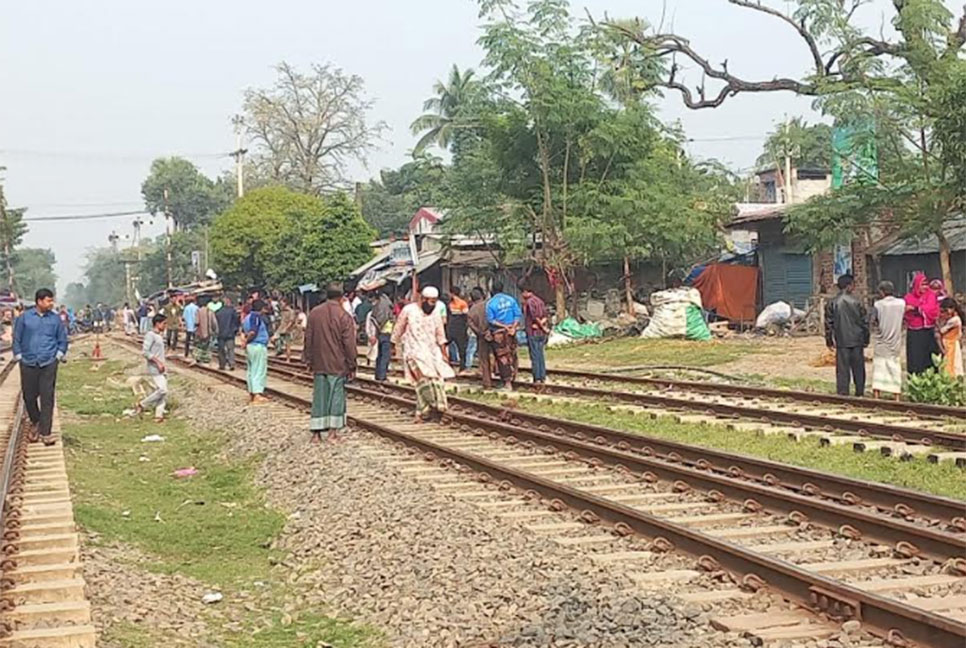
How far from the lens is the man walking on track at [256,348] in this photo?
1872cm

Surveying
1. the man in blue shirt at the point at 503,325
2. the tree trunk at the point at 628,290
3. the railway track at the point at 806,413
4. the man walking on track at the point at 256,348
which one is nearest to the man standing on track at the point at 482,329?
the man in blue shirt at the point at 503,325

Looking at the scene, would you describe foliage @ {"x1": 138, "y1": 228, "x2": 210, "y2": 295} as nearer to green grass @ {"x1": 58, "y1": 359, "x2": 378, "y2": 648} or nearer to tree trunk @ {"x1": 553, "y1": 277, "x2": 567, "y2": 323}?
tree trunk @ {"x1": 553, "y1": 277, "x2": 567, "y2": 323}

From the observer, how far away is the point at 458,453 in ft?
37.9

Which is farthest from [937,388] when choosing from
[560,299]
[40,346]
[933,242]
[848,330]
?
[560,299]

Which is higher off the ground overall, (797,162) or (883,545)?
(797,162)

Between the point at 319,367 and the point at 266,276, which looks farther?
the point at 266,276

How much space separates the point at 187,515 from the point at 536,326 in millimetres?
8992

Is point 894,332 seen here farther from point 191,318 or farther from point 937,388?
point 191,318

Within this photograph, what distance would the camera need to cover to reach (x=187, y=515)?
10609 mm

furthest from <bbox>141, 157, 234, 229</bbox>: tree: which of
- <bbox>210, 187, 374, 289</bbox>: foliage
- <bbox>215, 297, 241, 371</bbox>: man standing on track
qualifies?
<bbox>215, 297, 241, 371</bbox>: man standing on track

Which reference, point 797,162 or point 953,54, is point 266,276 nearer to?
point 797,162


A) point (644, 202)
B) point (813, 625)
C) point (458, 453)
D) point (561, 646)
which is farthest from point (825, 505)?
point (644, 202)

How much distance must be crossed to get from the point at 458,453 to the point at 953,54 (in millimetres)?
17453

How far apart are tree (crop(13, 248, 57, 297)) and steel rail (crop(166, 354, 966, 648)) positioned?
391 ft
